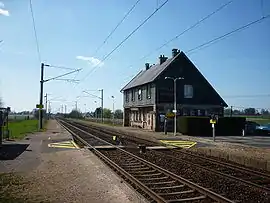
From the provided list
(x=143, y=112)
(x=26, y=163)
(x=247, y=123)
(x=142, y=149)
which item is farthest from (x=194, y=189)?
(x=143, y=112)

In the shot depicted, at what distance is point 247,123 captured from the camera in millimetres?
45562

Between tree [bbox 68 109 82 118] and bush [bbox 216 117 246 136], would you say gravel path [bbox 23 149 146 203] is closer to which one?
bush [bbox 216 117 246 136]

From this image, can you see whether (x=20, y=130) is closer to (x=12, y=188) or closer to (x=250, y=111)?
(x=12, y=188)

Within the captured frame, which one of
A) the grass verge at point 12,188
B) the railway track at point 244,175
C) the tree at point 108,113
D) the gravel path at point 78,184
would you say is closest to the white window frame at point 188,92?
the railway track at point 244,175

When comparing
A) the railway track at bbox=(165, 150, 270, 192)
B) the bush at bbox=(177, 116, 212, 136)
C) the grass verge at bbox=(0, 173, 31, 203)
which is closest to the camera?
the grass verge at bbox=(0, 173, 31, 203)

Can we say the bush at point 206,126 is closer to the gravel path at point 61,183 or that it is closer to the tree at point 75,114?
the gravel path at point 61,183

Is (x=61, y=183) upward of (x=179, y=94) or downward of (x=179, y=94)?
downward

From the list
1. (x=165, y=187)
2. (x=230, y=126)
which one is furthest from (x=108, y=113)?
(x=165, y=187)

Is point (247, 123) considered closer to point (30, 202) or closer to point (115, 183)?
point (115, 183)

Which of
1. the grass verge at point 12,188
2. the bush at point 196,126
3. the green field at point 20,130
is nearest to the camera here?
the grass verge at point 12,188

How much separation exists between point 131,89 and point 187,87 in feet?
46.5

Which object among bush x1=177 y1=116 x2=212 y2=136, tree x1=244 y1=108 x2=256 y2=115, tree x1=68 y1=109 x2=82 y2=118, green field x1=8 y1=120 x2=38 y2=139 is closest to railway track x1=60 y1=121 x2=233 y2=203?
green field x1=8 y1=120 x2=38 y2=139

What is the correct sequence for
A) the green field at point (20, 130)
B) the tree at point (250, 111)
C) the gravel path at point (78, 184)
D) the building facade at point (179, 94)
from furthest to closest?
the tree at point (250, 111) < the building facade at point (179, 94) < the green field at point (20, 130) < the gravel path at point (78, 184)

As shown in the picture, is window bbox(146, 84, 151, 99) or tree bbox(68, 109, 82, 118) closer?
window bbox(146, 84, 151, 99)
